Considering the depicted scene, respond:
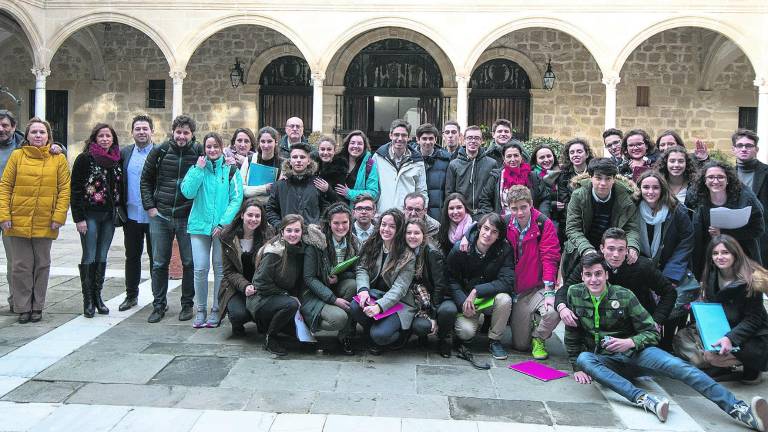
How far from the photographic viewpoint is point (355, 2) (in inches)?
509

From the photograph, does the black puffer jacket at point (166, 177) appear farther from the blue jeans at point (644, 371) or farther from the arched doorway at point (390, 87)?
the arched doorway at point (390, 87)

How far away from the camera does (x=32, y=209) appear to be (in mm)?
5184

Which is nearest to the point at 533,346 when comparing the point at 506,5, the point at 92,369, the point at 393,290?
the point at 393,290

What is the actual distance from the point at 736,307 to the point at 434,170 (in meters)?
2.50

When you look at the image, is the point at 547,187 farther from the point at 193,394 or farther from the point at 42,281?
the point at 42,281

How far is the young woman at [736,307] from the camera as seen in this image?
412 centimetres

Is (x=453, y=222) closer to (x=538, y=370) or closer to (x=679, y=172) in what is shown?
(x=538, y=370)

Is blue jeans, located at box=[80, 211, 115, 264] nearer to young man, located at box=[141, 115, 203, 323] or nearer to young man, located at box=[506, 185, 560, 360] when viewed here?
young man, located at box=[141, 115, 203, 323]

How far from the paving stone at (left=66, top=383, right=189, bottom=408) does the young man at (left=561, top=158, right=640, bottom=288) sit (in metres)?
2.63

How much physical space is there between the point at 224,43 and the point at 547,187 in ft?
38.5

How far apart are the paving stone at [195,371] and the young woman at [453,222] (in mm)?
1775

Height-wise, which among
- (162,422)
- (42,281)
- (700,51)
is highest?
(700,51)

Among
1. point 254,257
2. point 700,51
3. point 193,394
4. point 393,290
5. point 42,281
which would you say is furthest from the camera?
point 700,51

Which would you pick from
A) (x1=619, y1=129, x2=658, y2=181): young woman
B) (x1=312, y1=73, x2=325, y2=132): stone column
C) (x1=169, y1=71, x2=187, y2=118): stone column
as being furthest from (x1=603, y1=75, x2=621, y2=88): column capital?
(x1=169, y1=71, x2=187, y2=118): stone column
